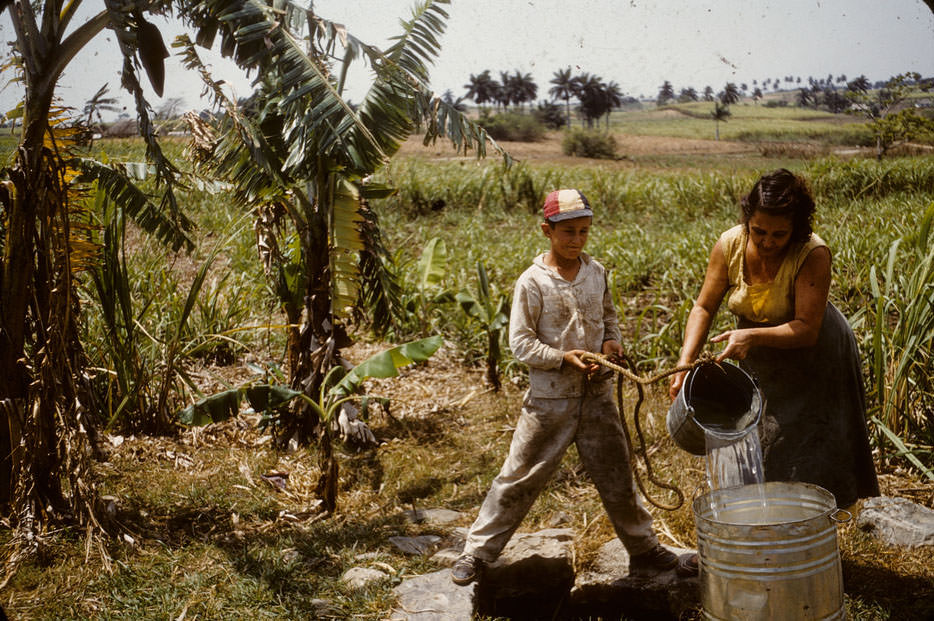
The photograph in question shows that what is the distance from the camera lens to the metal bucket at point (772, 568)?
88.0 inches

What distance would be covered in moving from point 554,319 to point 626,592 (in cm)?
120

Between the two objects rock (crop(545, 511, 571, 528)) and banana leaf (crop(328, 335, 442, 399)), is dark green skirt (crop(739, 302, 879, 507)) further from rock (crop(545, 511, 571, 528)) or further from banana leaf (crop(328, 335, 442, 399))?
banana leaf (crop(328, 335, 442, 399))

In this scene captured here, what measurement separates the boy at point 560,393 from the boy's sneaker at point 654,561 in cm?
14

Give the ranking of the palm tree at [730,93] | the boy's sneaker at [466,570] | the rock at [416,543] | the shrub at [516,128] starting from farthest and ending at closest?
the shrub at [516,128], the palm tree at [730,93], the rock at [416,543], the boy's sneaker at [466,570]

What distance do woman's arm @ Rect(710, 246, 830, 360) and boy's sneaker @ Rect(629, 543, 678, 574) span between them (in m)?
0.96

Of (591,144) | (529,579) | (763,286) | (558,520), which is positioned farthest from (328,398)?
(591,144)

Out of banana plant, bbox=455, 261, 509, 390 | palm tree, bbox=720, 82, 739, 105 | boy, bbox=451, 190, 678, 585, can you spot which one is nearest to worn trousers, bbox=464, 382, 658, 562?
boy, bbox=451, 190, 678, 585

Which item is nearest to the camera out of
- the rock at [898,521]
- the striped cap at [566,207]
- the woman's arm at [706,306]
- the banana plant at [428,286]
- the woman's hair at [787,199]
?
the woman's hair at [787,199]

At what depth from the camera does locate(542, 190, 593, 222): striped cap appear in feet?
9.31

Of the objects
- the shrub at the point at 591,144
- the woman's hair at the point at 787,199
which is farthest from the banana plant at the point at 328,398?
the shrub at the point at 591,144

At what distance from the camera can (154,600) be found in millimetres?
3111

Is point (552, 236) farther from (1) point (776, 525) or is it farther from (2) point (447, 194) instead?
(2) point (447, 194)

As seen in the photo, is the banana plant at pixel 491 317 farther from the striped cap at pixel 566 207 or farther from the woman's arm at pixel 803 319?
the woman's arm at pixel 803 319

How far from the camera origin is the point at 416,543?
12.1ft
